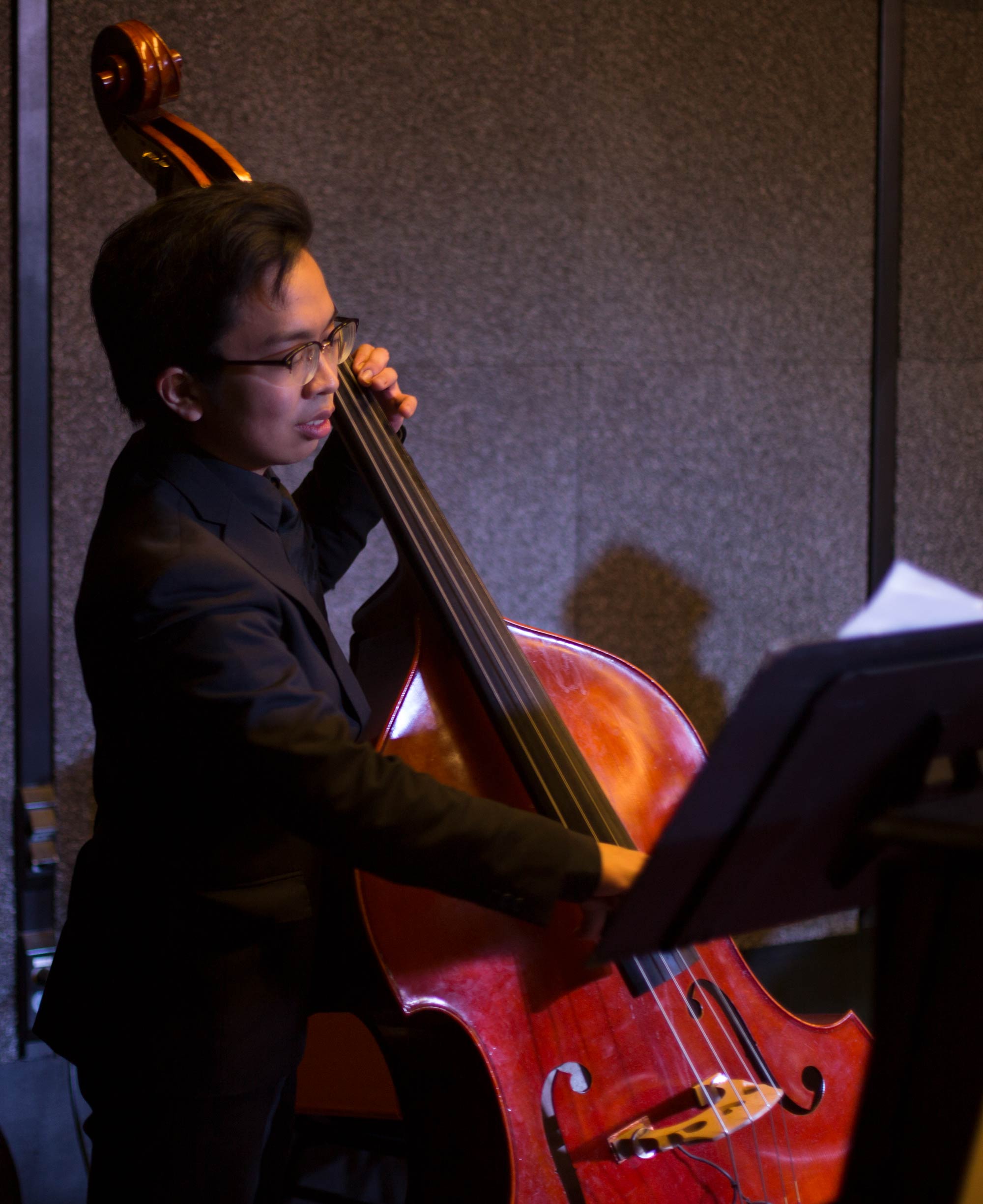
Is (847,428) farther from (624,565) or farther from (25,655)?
(25,655)

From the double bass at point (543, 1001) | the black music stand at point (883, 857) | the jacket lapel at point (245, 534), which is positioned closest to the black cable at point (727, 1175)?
the double bass at point (543, 1001)

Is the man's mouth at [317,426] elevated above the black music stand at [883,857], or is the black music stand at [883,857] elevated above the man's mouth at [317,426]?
the man's mouth at [317,426]

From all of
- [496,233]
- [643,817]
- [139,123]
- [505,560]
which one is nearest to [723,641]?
[505,560]

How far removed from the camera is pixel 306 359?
94 cm

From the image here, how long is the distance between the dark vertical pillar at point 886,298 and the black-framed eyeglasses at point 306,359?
58.9 inches

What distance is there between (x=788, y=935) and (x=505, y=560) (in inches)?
40.0

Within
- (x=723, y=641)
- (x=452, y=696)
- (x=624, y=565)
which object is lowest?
(x=723, y=641)

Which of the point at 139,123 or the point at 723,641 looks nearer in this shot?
the point at 139,123

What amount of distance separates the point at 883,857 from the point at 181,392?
68cm

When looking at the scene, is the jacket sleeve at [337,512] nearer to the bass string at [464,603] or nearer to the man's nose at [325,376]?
the bass string at [464,603]

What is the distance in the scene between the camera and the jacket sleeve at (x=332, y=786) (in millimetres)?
784

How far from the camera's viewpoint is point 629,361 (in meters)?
1.99

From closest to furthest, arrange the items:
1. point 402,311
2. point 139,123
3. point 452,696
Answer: point 452,696 → point 139,123 → point 402,311

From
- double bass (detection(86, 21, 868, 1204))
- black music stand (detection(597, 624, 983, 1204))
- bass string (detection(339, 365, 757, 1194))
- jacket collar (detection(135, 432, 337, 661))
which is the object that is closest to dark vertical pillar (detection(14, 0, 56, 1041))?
double bass (detection(86, 21, 868, 1204))
